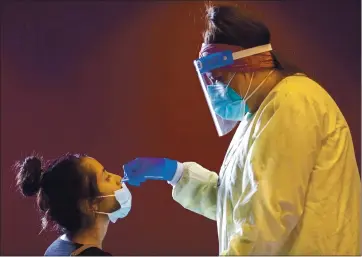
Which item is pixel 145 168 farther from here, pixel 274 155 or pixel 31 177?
pixel 274 155

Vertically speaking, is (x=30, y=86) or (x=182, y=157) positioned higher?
(x=30, y=86)

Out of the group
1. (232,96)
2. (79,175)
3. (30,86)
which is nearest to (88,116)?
(30,86)

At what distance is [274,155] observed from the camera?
1265 millimetres

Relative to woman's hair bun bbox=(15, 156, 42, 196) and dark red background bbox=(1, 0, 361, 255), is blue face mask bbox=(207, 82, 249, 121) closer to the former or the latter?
woman's hair bun bbox=(15, 156, 42, 196)

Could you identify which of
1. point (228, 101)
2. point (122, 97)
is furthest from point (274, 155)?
point (122, 97)

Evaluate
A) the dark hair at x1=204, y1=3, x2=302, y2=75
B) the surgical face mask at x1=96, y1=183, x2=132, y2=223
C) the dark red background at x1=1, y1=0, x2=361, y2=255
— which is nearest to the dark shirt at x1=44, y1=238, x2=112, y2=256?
the surgical face mask at x1=96, y1=183, x2=132, y2=223

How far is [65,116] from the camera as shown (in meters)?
2.72

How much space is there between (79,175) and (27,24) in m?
Answer: 1.39

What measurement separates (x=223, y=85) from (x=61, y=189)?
1.87ft

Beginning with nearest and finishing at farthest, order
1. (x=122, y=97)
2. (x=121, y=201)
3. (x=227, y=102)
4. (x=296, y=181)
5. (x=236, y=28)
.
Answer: (x=296, y=181) → (x=236, y=28) → (x=227, y=102) → (x=121, y=201) → (x=122, y=97)

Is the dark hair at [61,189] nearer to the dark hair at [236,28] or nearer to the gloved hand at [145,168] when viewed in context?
the gloved hand at [145,168]

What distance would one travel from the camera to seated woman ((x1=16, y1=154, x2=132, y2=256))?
5.12 ft

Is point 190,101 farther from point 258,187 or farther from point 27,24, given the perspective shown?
point 258,187

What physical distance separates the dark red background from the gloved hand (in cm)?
100
